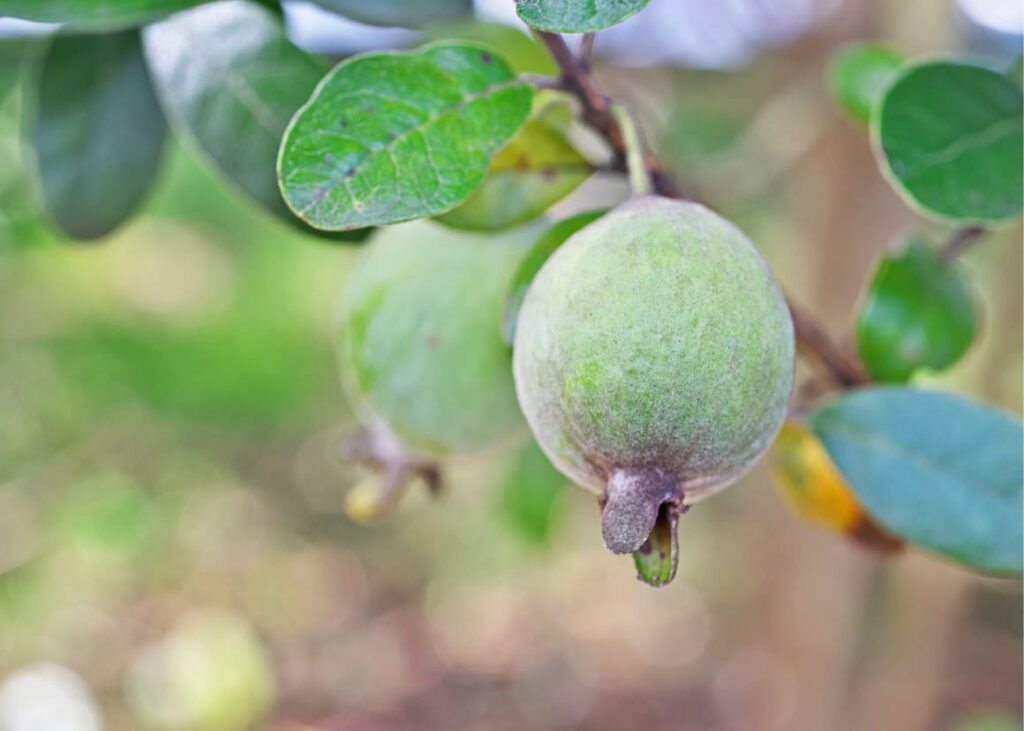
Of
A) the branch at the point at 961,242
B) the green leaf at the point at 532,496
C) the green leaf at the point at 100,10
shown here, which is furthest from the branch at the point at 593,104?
the green leaf at the point at 532,496

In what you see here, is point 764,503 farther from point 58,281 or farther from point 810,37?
point 58,281

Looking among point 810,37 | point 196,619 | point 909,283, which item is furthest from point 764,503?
point 196,619

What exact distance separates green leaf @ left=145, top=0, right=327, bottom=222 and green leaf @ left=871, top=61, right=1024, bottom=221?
0.37 meters

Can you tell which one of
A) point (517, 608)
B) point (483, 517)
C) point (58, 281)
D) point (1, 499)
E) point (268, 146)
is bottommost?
point (517, 608)

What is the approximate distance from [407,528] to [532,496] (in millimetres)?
3541

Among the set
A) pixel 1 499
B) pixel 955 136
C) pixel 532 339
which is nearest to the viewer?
pixel 532 339

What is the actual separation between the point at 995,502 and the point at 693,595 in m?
4.36

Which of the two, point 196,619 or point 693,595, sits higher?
point 196,619

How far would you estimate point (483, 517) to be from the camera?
4.29 m

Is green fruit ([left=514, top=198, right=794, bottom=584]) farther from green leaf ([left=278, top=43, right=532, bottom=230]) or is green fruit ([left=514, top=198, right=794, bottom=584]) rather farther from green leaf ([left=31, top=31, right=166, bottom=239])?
green leaf ([left=31, top=31, right=166, bottom=239])

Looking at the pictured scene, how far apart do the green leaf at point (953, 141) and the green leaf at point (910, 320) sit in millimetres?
174

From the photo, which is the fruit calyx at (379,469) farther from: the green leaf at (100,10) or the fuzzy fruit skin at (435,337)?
the green leaf at (100,10)

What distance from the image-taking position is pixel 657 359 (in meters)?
0.42

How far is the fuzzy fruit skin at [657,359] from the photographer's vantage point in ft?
1.38
